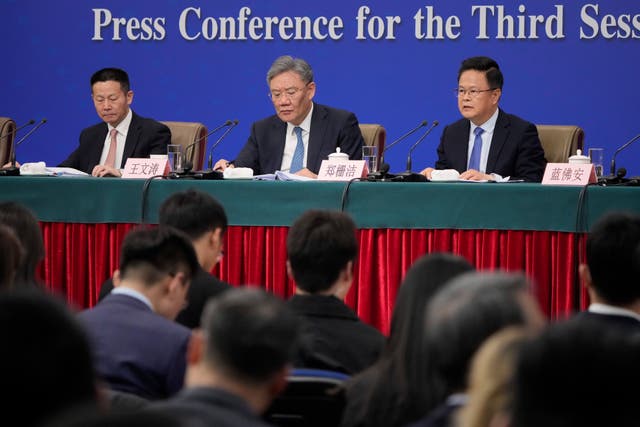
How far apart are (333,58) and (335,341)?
4.72 metres

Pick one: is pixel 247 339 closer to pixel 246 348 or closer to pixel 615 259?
pixel 246 348

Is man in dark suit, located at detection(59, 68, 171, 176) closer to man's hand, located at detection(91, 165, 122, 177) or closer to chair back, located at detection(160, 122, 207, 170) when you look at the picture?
chair back, located at detection(160, 122, 207, 170)

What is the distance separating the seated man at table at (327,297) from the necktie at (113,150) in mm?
3301

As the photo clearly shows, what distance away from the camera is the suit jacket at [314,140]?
18.5 ft

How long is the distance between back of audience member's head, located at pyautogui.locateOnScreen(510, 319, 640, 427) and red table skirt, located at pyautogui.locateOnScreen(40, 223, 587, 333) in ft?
9.87

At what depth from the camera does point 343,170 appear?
15.4 feet

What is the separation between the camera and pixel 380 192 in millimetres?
4305

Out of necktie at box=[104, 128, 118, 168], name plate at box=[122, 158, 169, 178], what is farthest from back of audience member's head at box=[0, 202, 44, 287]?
necktie at box=[104, 128, 118, 168]

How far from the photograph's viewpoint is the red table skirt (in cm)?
411

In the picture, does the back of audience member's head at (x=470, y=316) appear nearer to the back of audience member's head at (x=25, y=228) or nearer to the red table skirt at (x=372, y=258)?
the back of audience member's head at (x=25, y=228)

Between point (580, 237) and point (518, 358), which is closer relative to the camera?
point (518, 358)

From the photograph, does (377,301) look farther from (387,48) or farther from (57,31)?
(57,31)

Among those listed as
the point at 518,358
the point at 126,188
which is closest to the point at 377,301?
the point at 126,188

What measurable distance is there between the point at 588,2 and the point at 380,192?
9.05 feet
